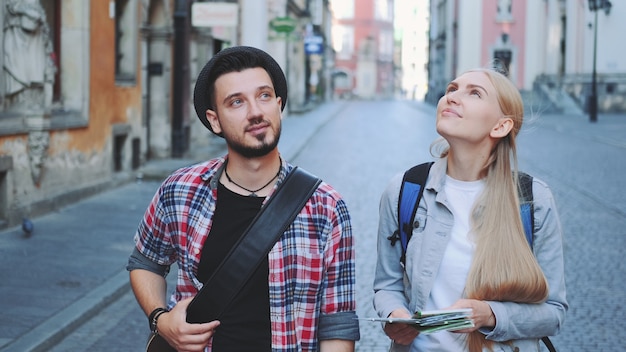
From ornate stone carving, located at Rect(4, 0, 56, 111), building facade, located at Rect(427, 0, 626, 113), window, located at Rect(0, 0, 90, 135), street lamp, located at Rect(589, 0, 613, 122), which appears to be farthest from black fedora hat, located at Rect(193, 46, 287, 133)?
building facade, located at Rect(427, 0, 626, 113)

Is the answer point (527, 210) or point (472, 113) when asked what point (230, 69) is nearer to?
point (472, 113)

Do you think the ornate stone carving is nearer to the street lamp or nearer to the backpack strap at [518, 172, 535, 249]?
the backpack strap at [518, 172, 535, 249]

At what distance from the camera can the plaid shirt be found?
2.63m

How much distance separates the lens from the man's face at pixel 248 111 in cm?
268

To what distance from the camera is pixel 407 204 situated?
119 inches

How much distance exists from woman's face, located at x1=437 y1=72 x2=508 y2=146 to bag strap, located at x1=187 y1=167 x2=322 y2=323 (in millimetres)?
557

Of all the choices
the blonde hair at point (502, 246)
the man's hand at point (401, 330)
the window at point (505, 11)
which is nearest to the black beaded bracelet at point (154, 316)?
the man's hand at point (401, 330)

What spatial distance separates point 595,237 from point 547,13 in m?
44.9

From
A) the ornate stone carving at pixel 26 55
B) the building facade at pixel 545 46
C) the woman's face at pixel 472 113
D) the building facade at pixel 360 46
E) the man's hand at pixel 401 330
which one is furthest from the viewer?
the building facade at pixel 360 46

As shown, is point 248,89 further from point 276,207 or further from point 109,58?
point 109,58

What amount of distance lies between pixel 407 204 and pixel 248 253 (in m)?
0.63

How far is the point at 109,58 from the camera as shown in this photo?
14.6 metres

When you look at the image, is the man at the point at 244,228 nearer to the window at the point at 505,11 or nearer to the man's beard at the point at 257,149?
the man's beard at the point at 257,149

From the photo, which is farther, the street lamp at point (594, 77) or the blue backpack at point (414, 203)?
the street lamp at point (594, 77)
